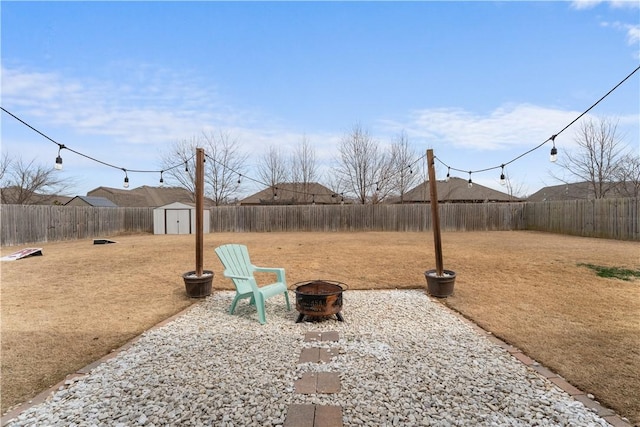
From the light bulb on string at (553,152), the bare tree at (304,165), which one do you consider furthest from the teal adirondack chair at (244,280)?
the bare tree at (304,165)

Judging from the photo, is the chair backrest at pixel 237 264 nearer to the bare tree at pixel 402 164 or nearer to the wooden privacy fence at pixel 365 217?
→ the wooden privacy fence at pixel 365 217

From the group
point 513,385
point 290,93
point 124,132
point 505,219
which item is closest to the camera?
point 513,385

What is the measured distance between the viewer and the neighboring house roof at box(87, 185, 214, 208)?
31.8 metres

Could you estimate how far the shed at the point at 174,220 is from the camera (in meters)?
18.9

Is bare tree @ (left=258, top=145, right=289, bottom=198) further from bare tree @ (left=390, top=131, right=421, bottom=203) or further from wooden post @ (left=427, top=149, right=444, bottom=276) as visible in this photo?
wooden post @ (left=427, top=149, right=444, bottom=276)

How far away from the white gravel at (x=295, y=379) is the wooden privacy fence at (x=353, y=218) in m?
14.0

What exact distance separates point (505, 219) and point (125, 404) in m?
19.9

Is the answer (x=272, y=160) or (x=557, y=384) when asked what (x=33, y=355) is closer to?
(x=557, y=384)

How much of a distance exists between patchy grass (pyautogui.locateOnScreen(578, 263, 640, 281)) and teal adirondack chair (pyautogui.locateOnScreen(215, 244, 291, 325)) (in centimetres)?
582

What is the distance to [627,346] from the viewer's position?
301 centimetres

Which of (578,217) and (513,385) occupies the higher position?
(578,217)

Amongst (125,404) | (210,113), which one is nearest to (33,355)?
(125,404)

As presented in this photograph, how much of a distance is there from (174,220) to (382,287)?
16307 mm

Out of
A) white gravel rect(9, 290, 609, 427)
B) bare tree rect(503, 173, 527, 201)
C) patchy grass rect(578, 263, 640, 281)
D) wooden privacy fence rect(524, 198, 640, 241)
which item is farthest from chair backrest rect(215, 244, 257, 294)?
bare tree rect(503, 173, 527, 201)
